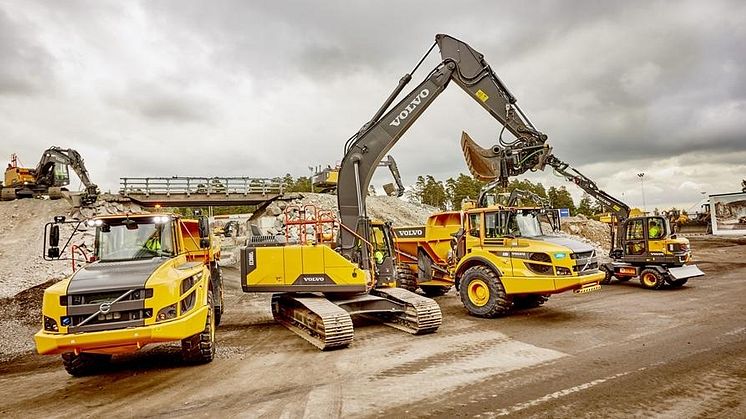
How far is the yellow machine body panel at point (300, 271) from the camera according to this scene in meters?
9.10

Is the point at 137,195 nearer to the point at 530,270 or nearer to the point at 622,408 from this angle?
the point at 530,270

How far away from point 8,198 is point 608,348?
32.1m

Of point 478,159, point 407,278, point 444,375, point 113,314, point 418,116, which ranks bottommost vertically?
point 444,375

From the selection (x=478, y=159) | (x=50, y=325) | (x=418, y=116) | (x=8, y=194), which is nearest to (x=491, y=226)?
(x=478, y=159)

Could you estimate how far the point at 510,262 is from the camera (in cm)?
1022

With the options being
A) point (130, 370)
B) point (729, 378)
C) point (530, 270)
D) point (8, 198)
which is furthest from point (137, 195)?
point (729, 378)

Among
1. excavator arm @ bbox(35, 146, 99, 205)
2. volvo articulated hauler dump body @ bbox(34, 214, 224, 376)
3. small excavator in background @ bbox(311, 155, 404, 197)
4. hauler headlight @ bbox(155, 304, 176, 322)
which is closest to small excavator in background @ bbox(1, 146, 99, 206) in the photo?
excavator arm @ bbox(35, 146, 99, 205)

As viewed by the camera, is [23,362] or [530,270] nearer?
[23,362]

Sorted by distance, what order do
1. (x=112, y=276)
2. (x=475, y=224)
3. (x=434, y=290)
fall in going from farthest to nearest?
(x=434, y=290), (x=475, y=224), (x=112, y=276)

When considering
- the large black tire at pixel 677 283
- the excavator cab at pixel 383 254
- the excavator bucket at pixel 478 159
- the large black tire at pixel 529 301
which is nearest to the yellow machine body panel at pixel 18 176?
the excavator cab at pixel 383 254

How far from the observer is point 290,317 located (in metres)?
9.79

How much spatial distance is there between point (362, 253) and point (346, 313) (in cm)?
189

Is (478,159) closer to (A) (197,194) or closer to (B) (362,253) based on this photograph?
(B) (362,253)

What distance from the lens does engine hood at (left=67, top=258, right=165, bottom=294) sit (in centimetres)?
610
